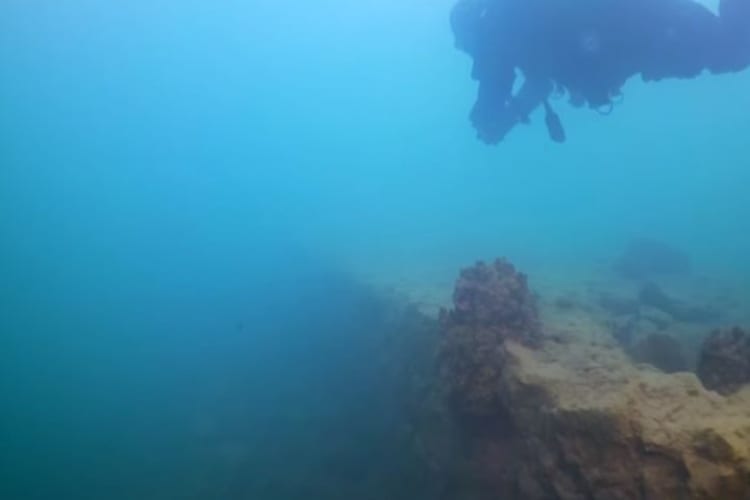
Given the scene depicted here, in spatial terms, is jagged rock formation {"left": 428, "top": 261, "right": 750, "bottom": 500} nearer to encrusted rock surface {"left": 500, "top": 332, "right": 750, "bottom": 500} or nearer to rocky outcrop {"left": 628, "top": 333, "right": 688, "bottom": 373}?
encrusted rock surface {"left": 500, "top": 332, "right": 750, "bottom": 500}

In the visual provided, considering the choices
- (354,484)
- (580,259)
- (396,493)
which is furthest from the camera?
(580,259)

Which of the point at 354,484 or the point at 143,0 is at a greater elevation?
the point at 143,0

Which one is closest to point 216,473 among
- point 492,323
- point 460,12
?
point 492,323

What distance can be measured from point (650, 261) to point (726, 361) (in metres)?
12.7

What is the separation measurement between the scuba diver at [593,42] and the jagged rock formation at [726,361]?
743 centimetres

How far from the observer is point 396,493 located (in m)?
9.59

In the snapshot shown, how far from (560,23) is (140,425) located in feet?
48.7

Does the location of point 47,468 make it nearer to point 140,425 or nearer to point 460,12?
point 140,425

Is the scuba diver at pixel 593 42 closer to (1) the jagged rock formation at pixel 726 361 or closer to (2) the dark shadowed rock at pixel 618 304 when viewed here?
(2) the dark shadowed rock at pixel 618 304

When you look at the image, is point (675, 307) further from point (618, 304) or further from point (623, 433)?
point (623, 433)

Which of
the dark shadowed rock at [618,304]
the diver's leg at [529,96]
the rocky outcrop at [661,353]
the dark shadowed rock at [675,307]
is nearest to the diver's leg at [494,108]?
the diver's leg at [529,96]

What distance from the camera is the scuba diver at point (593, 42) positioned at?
11.5 m

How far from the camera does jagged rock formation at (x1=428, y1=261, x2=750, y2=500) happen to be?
15.0 feet

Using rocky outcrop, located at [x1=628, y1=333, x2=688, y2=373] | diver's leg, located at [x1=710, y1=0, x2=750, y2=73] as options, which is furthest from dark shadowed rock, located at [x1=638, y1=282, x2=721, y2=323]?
diver's leg, located at [x1=710, y1=0, x2=750, y2=73]
